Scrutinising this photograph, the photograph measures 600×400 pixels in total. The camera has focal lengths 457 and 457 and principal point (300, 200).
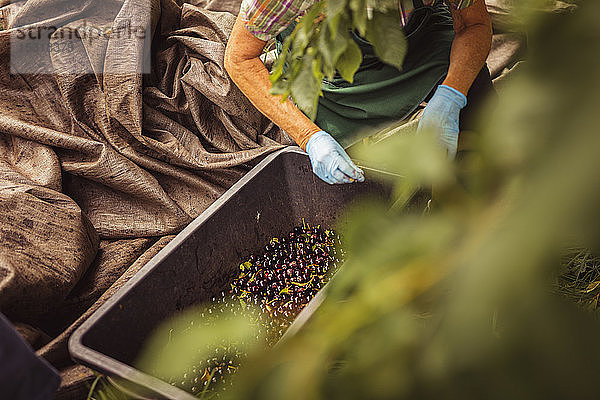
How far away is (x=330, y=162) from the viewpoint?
1.12m

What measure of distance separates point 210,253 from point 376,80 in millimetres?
678

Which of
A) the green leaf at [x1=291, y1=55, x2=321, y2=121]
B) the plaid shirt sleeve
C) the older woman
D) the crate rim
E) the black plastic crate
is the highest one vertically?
the green leaf at [x1=291, y1=55, x2=321, y2=121]

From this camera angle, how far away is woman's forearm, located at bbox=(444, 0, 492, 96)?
1.15 m

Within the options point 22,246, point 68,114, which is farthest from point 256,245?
point 68,114

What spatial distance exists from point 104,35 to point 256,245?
857 millimetres

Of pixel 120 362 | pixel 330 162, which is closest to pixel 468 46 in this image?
pixel 330 162

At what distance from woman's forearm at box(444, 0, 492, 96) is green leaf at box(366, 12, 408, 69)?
796 mm

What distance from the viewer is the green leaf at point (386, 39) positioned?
433 millimetres

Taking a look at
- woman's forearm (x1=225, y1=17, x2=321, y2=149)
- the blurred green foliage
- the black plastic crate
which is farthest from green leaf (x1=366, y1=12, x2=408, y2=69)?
woman's forearm (x1=225, y1=17, x2=321, y2=149)

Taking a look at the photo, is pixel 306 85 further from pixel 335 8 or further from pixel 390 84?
pixel 390 84

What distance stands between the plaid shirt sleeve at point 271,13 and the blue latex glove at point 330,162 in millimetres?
285

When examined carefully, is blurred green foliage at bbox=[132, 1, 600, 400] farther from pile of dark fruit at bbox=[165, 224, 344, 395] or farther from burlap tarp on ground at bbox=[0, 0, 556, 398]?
burlap tarp on ground at bbox=[0, 0, 556, 398]

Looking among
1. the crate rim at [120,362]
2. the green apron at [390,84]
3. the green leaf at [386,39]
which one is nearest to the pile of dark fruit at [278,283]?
the crate rim at [120,362]

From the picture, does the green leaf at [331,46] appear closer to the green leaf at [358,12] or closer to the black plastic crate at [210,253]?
the green leaf at [358,12]
